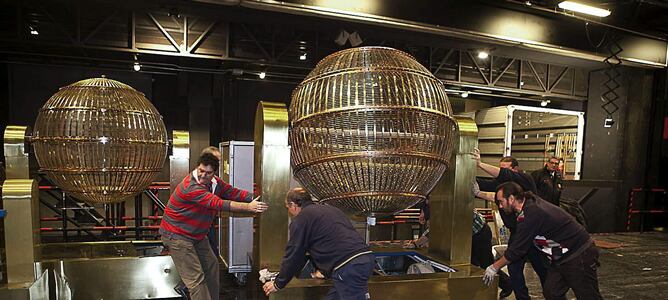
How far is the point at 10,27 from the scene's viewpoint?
20.6ft

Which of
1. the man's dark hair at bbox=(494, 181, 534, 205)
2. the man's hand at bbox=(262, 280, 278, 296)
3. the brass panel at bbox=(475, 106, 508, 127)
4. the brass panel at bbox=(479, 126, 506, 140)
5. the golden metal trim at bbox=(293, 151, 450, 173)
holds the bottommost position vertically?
the man's hand at bbox=(262, 280, 278, 296)

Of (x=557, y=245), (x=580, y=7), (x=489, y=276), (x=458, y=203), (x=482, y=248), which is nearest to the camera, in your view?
(x=489, y=276)

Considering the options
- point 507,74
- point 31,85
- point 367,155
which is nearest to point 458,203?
point 367,155

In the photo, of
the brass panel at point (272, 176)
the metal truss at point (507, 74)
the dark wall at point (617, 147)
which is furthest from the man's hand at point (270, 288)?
the dark wall at point (617, 147)

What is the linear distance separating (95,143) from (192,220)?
1202mm

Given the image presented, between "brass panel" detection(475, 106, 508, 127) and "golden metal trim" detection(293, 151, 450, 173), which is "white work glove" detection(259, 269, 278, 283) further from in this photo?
"brass panel" detection(475, 106, 508, 127)

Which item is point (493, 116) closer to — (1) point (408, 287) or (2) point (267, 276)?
(1) point (408, 287)

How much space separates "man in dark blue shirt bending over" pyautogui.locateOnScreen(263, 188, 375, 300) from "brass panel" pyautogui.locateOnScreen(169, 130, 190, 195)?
1.83 meters

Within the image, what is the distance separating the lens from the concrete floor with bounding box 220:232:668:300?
486cm

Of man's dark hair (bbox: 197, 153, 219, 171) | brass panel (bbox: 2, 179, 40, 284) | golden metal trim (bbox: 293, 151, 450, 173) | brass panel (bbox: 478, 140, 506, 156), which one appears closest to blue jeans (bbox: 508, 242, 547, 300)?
man's dark hair (bbox: 197, 153, 219, 171)

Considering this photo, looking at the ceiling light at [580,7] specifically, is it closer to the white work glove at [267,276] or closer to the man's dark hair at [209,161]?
the man's dark hair at [209,161]

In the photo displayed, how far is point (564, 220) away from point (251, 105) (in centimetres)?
846

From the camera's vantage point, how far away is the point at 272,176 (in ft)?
8.86

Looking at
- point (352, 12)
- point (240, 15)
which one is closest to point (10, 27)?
point (240, 15)
